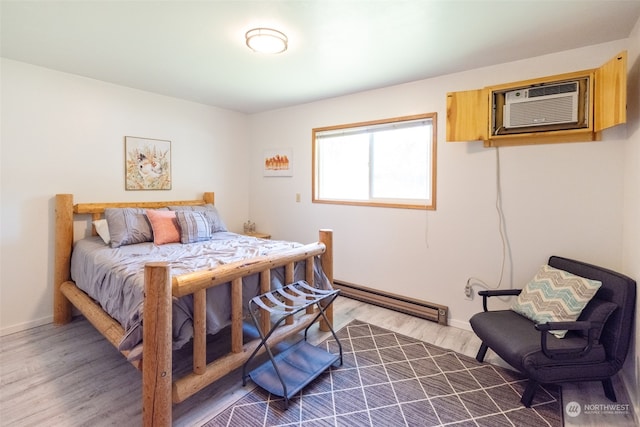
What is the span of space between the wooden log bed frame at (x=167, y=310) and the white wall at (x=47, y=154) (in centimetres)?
16

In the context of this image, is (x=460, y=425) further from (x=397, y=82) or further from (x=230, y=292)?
(x=397, y=82)

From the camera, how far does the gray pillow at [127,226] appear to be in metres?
2.75

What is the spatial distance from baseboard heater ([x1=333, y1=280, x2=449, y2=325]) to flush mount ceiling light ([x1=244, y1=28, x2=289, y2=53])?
247 cm

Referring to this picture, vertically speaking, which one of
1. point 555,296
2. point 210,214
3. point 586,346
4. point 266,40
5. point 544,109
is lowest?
point 586,346

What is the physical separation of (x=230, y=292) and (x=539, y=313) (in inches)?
79.9

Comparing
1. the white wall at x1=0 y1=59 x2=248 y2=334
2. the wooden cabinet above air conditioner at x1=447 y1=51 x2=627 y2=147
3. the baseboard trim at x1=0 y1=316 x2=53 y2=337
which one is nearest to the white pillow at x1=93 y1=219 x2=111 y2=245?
the white wall at x1=0 y1=59 x2=248 y2=334

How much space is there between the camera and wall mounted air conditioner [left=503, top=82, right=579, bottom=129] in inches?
84.5

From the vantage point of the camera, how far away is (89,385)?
1969 mm

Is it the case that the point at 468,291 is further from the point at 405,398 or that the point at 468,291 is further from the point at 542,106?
the point at 542,106

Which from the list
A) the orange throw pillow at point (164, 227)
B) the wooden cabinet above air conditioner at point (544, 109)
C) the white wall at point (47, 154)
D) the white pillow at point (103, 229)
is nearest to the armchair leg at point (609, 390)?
the wooden cabinet above air conditioner at point (544, 109)

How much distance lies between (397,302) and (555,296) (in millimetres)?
1394

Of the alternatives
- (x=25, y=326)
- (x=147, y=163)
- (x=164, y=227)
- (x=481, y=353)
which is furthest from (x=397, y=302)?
(x=25, y=326)

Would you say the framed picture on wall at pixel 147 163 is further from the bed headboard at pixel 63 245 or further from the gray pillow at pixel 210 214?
the bed headboard at pixel 63 245

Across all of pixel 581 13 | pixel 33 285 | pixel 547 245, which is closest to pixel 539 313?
pixel 547 245
